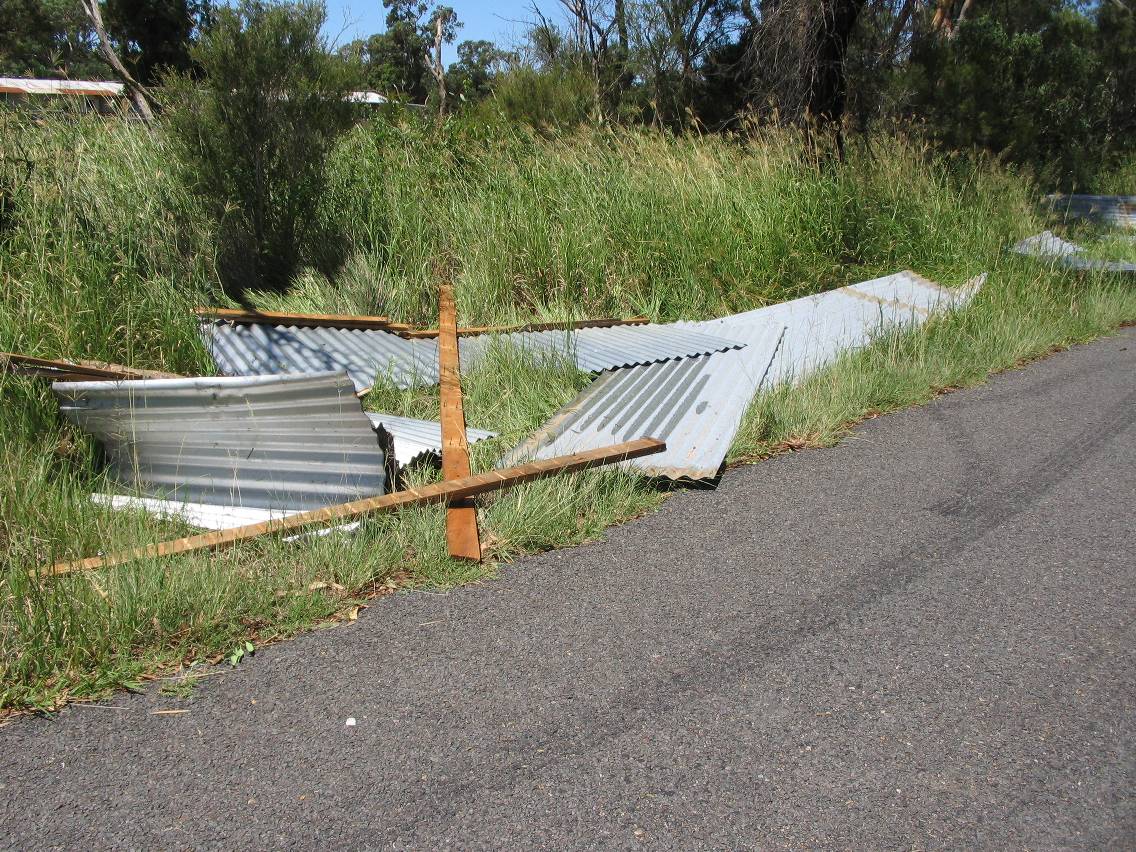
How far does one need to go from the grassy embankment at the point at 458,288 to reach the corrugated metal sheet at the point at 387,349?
10.3 inches

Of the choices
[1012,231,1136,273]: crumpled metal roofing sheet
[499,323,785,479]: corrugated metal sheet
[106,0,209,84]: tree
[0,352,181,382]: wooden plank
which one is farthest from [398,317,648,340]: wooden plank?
[106,0,209,84]: tree

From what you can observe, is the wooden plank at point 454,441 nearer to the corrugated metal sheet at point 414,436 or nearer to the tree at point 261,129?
the corrugated metal sheet at point 414,436

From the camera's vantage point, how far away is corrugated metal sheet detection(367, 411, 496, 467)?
455cm

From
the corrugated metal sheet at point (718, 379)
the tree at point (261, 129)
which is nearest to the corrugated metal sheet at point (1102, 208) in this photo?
the corrugated metal sheet at point (718, 379)

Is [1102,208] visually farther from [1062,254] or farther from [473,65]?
[473,65]

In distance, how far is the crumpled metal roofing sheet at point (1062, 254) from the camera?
975 cm

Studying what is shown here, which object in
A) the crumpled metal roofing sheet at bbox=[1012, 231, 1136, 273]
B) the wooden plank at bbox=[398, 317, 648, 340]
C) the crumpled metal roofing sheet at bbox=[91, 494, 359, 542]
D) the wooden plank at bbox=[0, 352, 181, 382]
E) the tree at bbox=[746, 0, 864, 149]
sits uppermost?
the tree at bbox=[746, 0, 864, 149]

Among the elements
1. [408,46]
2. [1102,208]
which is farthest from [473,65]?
[1102,208]

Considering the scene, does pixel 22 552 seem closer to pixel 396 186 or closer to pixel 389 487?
pixel 389 487

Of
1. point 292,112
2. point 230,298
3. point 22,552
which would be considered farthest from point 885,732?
point 292,112

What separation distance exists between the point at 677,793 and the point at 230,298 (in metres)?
6.22

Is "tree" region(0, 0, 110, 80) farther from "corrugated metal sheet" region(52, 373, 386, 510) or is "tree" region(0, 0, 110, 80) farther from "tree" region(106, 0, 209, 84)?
"corrugated metal sheet" region(52, 373, 386, 510)

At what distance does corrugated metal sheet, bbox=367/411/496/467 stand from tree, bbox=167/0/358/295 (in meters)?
3.15

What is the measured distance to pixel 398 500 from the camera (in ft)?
13.0
